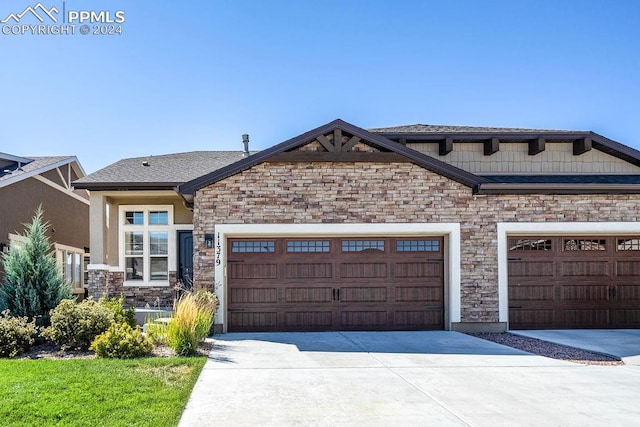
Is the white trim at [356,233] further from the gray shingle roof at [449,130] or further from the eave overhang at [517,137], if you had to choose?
the gray shingle roof at [449,130]

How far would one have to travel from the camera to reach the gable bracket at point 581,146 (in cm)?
1399

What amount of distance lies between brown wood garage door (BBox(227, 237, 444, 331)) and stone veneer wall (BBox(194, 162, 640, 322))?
0.64m

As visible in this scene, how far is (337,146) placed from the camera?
40.6ft

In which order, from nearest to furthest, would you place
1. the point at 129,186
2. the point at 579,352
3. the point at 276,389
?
the point at 276,389 < the point at 579,352 < the point at 129,186

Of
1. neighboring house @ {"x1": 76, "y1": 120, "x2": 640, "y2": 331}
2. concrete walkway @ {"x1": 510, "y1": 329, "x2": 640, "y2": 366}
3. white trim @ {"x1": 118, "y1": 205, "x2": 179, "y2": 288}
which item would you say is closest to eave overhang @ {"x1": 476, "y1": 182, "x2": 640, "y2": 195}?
neighboring house @ {"x1": 76, "y1": 120, "x2": 640, "y2": 331}

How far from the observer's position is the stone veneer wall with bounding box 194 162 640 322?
12.3 meters

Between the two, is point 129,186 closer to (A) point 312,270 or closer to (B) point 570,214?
(A) point 312,270

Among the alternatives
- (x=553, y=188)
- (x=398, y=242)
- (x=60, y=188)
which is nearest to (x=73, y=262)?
(x=60, y=188)

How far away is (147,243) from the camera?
47.8 feet

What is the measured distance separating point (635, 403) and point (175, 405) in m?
5.48

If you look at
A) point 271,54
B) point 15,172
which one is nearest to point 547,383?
point 271,54

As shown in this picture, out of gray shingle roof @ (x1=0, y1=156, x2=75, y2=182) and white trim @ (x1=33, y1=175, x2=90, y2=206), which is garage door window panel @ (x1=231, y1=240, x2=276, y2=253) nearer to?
gray shingle roof @ (x1=0, y1=156, x2=75, y2=182)

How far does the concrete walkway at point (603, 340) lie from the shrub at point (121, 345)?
316 inches

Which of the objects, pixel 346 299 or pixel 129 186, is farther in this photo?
pixel 129 186
